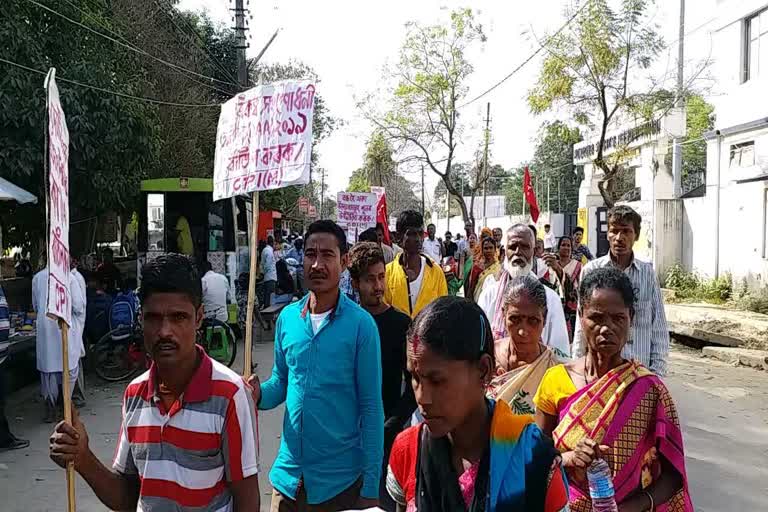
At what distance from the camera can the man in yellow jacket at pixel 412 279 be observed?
5.61m

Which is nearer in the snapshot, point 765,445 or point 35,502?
point 35,502

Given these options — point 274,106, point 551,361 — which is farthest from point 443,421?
point 274,106

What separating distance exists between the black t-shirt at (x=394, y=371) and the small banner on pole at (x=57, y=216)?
5.77ft

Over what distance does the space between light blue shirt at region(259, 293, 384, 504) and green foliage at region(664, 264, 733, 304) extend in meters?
16.1

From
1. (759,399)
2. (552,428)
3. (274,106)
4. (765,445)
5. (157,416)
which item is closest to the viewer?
(157,416)

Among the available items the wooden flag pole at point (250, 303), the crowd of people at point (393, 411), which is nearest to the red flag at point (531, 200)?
the crowd of people at point (393, 411)

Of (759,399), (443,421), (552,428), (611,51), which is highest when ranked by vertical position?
(611,51)

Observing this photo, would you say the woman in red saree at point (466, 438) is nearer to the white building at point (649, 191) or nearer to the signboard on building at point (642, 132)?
the white building at point (649, 191)

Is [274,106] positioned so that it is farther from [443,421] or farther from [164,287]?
[443,421]

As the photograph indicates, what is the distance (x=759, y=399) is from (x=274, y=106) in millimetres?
Answer: 7732

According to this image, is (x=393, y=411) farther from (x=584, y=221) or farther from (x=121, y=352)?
(x=584, y=221)

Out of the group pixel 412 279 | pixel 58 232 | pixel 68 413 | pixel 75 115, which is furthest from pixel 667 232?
pixel 68 413

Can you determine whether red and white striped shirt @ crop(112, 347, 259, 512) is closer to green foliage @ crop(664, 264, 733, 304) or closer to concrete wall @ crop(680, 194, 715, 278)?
green foliage @ crop(664, 264, 733, 304)

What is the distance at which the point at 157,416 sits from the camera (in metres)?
2.31
